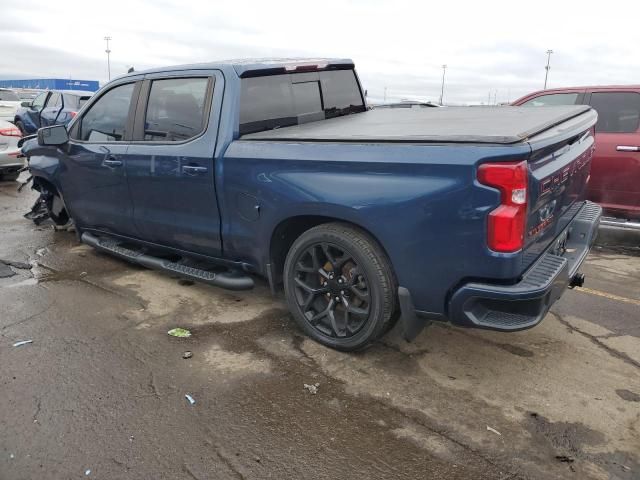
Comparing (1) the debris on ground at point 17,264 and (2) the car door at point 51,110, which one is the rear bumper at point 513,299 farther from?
(2) the car door at point 51,110

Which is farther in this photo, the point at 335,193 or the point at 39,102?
the point at 39,102

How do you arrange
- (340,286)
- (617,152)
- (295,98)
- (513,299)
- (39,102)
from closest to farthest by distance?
(513,299)
(340,286)
(295,98)
(617,152)
(39,102)

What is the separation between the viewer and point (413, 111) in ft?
14.9

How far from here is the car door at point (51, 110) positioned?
12.7 meters

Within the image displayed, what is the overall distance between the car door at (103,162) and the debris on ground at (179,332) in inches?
49.1

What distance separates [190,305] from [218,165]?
1277mm

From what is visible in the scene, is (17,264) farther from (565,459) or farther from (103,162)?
(565,459)

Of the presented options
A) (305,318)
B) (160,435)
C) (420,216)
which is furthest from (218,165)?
(160,435)

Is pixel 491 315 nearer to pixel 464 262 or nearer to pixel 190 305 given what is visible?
pixel 464 262

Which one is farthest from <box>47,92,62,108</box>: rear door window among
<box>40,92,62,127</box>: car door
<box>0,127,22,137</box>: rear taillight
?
<box>0,127,22,137</box>: rear taillight

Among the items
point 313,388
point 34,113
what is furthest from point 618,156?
point 34,113

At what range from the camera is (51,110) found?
13.0 m

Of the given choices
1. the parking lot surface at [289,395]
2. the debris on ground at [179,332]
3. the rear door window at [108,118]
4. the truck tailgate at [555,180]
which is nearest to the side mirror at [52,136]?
the rear door window at [108,118]

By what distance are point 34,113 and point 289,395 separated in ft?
44.6
